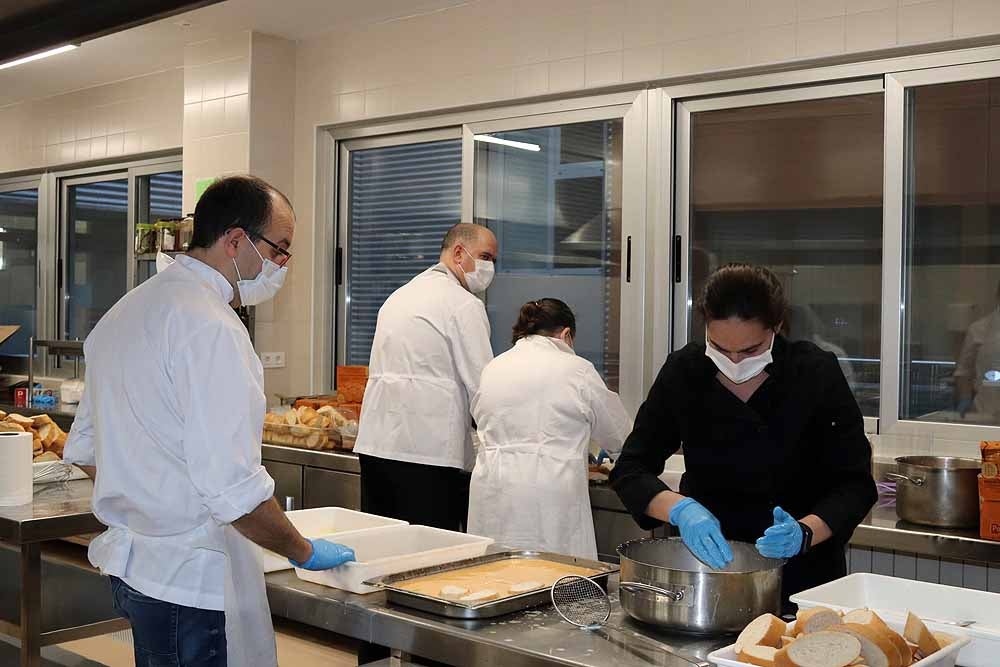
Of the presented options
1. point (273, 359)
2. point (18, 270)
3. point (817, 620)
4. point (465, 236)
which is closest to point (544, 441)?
point (465, 236)

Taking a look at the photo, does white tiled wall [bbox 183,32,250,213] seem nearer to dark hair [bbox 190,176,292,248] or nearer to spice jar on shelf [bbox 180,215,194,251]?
Answer: spice jar on shelf [bbox 180,215,194,251]

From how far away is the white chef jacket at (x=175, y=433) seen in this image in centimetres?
194

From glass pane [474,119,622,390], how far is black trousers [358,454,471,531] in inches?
40.0

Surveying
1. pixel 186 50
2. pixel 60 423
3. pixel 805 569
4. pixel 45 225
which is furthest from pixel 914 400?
pixel 45 225

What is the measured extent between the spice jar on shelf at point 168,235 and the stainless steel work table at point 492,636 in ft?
13.0

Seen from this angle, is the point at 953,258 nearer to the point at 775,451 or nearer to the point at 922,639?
the point at 775,451

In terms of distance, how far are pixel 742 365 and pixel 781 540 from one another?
46 centimetres

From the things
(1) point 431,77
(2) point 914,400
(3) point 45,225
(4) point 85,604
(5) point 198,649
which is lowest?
(4) point 85,604

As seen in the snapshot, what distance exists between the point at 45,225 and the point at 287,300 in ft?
9.19

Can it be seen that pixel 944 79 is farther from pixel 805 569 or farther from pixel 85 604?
pixel 85 604

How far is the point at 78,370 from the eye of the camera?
7102 mm

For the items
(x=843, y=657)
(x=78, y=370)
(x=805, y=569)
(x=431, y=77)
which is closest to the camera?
(x=843, y=657)

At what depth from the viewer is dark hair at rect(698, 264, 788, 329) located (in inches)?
89.0

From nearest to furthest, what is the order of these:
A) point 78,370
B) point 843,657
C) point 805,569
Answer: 1. point 843,657
2. point 805,569
3. point 78,370
